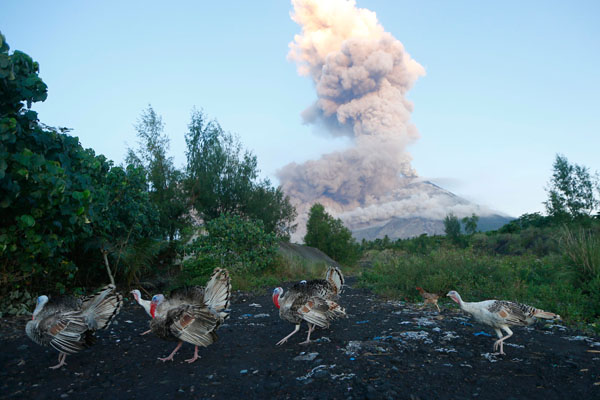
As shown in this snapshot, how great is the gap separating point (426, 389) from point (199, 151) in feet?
86.3

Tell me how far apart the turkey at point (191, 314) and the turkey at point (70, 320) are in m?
0.80

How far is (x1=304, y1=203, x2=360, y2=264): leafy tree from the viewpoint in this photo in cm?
3359

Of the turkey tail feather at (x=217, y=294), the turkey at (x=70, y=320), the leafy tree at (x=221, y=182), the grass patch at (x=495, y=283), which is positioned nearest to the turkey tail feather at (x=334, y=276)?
the turkey tail feather at (x=217, y=294)

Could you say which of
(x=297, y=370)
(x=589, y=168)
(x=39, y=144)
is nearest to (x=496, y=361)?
(x=297, y=370)

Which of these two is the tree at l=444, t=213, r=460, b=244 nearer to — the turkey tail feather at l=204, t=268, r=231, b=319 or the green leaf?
the turkey tail feather at l=204, t=268, r=231, b=319

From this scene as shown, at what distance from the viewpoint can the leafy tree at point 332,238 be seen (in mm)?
33594

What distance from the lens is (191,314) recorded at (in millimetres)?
5258

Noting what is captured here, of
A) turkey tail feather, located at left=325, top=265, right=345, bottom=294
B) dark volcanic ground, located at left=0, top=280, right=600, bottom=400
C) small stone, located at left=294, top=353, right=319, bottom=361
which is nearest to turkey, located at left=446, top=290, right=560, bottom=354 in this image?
dark volcanic ground, located at left=0, top=280, right=600, bottom=400

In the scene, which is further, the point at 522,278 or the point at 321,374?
the point at 522,278

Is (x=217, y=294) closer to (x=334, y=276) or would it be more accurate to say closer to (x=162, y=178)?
(x=334, y=276)

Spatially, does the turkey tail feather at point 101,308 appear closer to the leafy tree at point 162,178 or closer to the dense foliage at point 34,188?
the dense foliage at point 34,188

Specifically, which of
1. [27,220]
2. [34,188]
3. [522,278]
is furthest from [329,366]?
[522,278]

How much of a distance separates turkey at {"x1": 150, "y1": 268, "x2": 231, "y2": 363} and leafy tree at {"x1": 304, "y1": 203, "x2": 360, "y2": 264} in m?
28.0

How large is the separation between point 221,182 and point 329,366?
23.1 metres
